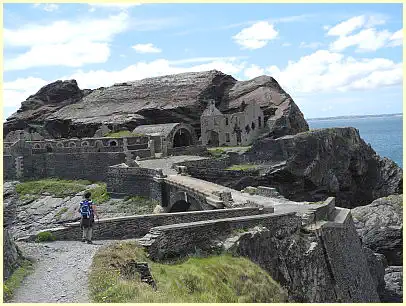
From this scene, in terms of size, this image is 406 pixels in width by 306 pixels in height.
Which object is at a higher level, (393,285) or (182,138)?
(182,138)

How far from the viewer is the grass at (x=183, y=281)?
1059 centimetres

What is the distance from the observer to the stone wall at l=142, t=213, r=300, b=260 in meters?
13.8

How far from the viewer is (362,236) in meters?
33.0

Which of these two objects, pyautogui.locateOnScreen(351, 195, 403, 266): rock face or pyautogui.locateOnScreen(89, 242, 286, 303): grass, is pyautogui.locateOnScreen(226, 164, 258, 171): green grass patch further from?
pyautogui.locateOnScreen(89, 242, 286, 303): grass

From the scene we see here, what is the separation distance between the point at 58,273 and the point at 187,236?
3.82 m

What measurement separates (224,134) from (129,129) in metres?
11.6

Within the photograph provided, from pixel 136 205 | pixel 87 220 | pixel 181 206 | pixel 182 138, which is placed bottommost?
pixel 136 205

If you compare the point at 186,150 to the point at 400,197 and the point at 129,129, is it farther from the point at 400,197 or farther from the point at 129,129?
the point at 400,197

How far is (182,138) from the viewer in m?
60.8

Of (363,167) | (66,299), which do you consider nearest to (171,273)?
(66,299)

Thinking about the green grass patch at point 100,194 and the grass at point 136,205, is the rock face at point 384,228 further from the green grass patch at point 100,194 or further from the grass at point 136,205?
the green grass patch at point 100,194

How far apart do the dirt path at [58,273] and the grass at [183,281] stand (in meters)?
0.31

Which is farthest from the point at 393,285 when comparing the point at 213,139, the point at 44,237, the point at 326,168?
the point at 213,139

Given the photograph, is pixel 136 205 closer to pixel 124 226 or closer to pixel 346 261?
pixel 346 261
